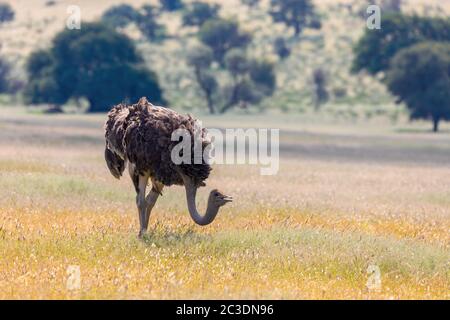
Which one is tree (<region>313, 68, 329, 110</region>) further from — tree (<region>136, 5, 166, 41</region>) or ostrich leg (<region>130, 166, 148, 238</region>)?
ostrich leg (<region>130, 166, 148, 238</region>)

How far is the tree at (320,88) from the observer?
345ft

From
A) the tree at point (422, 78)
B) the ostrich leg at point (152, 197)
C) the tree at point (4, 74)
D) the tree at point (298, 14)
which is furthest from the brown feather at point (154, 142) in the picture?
the tree at point (298, 14)

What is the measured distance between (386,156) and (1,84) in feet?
251

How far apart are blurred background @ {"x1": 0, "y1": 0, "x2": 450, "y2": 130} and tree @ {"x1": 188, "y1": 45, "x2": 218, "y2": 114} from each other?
0.16 meters

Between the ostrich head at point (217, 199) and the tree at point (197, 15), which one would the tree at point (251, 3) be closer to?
the tree at point (197, 15)

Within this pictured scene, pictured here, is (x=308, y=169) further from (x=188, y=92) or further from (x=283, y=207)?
(x=188, y=92)

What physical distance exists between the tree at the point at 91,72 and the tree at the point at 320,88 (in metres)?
19.8

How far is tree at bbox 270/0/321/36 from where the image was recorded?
130m

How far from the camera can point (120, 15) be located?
5369 inches

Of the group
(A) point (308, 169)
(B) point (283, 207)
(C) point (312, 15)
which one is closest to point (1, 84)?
(C) point (312, 15)

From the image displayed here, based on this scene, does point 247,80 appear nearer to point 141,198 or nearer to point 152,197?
point 152,197

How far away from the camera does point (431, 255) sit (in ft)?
43.9

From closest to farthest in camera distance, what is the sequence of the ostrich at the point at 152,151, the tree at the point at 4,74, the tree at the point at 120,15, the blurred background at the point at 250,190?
the blurred background at the point at 250,190, the ostrich at the point at 152,151, the tree at the point at 4,74, the tree at the point at 120,15

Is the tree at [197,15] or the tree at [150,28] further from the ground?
the tree at [197,15]
